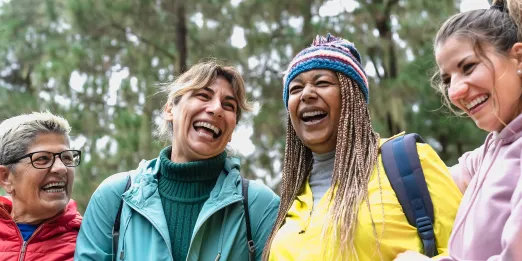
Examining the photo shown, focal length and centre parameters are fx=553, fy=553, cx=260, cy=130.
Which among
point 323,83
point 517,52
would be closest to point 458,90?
point 517,52

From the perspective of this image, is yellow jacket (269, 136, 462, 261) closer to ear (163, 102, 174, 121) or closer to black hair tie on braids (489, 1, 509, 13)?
black hair tie on braids (489, 1, 509, 13)

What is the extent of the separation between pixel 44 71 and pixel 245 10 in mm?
3327

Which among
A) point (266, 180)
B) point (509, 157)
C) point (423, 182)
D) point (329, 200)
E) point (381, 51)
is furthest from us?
A: point (266, 180)

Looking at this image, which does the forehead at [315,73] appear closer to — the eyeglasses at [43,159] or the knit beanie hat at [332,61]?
→ the knit beanie hat at [332,61]

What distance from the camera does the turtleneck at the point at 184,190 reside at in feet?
8.68

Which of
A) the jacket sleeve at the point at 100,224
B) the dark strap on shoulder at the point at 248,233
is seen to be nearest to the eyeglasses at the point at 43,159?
the jacket sleeve at the point at 100,224

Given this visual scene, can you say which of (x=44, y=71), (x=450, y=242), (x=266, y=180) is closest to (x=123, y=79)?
(x=44, y=71)

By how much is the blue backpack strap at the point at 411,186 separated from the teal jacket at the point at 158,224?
2.47 ft

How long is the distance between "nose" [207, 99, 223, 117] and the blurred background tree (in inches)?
185

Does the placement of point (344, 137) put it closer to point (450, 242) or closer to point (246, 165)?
point (450, 242)

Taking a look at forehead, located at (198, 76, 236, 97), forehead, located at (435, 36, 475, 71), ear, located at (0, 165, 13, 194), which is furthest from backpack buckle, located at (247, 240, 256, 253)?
ear, located at (0, 165, 13, 194)

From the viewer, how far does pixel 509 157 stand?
1.72 m

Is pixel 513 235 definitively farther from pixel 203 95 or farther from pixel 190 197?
pixel 203 95

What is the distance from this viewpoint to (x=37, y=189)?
2.91 m
